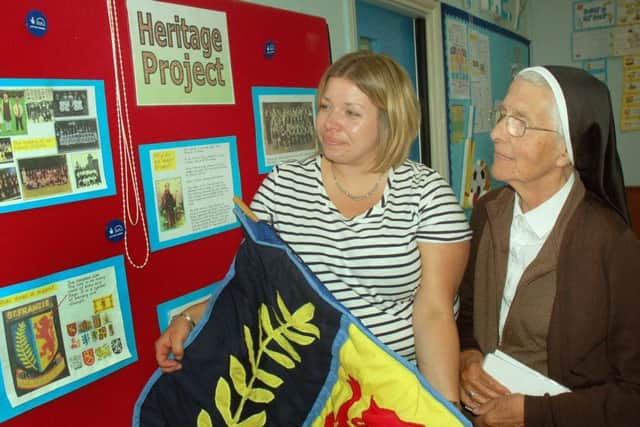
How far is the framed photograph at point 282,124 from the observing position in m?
1.65

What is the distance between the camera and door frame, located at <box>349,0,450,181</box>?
2883mm

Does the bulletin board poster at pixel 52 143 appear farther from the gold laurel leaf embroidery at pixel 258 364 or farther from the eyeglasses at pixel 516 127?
the eyeglasses at pixel 516 127

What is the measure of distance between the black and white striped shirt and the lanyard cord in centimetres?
35

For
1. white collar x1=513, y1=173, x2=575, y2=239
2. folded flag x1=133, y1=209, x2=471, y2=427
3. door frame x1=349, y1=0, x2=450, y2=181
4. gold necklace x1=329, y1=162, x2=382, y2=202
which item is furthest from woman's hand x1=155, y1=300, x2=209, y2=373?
door frame x1=349, y1=0, x2=450, y2=181

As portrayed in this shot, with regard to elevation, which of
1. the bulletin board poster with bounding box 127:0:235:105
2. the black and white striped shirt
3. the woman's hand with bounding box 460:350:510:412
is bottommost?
the woman's hand with bounding box 460:350:510:412

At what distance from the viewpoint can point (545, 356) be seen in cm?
123

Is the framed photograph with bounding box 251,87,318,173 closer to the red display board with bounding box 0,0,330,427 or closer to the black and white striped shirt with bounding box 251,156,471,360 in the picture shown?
the red display board with bounding box 0,0,330,427

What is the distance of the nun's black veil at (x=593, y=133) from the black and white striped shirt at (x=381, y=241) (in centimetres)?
29

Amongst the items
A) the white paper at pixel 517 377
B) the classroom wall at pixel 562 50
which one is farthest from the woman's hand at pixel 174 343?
the classroom wall at pixel 562 50

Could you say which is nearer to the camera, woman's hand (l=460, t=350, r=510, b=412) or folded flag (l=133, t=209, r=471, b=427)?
folded flag (l=133, t=209, r=471, b=427)

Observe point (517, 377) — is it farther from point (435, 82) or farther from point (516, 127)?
point (435, 82)

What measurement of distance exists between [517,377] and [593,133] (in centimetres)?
55

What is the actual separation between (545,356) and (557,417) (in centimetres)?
15

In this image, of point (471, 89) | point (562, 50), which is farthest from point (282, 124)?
point (562, 50)
